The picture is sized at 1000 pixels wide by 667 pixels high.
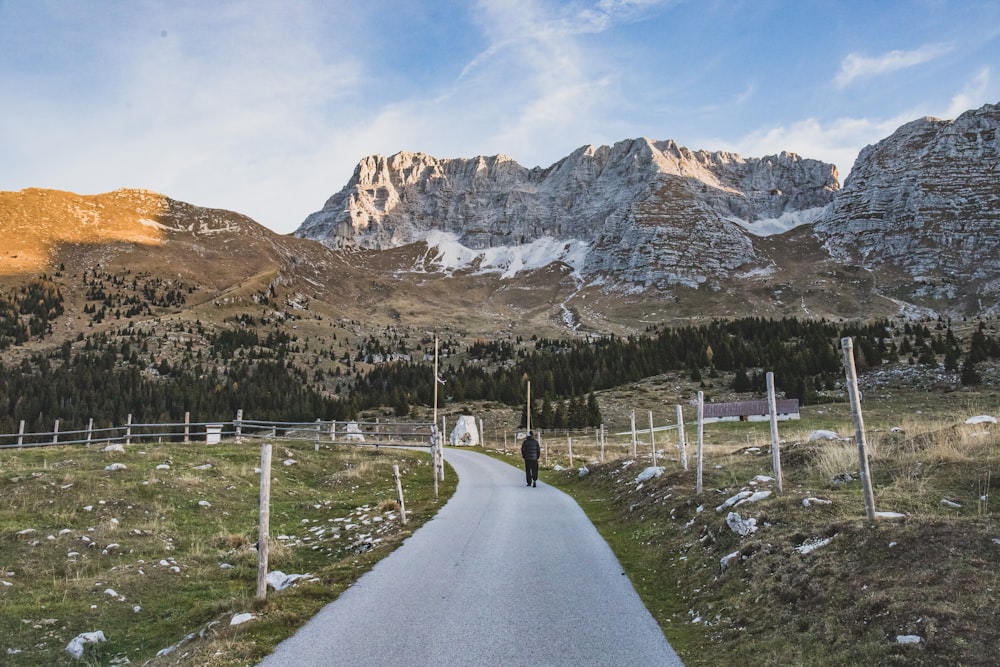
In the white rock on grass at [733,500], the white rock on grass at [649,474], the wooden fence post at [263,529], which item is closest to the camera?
the wooden fence post at [263,529]

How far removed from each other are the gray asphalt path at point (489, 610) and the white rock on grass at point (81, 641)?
156 inches

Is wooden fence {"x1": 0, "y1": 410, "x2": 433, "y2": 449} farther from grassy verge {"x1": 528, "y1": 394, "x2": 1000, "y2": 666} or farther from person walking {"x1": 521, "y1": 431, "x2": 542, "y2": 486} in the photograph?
grassy verge {"x1": 528, "y1": 394, "x2": 1000, "y2": 666}

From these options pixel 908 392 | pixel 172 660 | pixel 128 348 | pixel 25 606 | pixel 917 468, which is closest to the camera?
pixel 172 660

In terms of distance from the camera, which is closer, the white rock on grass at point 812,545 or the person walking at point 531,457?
the white rock on grass at point 812,545

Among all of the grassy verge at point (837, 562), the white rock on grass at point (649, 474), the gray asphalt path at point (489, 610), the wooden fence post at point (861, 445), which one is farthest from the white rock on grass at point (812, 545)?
the white rock on grass at point (649, 474)

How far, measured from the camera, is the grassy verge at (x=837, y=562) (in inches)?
215

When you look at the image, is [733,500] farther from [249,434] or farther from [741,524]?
[249,434]

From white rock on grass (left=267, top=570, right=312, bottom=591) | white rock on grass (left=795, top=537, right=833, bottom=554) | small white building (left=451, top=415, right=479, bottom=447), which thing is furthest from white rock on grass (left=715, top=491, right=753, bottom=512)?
small white building (left=451, top=415, right=479, bottom=447)

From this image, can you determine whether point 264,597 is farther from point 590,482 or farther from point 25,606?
point 590,482

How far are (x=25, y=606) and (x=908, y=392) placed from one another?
7485 centimetres

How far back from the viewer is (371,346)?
185000 mm

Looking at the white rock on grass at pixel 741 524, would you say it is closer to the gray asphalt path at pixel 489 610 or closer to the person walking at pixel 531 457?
the gray asphalt path at pixel 489 610

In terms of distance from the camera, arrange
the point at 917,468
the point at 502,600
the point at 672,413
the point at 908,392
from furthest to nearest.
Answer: the point at 672,413 → the point at 908,392 → the point at 917,468 → the point at 502,600

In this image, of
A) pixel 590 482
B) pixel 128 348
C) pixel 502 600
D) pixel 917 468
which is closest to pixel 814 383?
pixel 590 482
